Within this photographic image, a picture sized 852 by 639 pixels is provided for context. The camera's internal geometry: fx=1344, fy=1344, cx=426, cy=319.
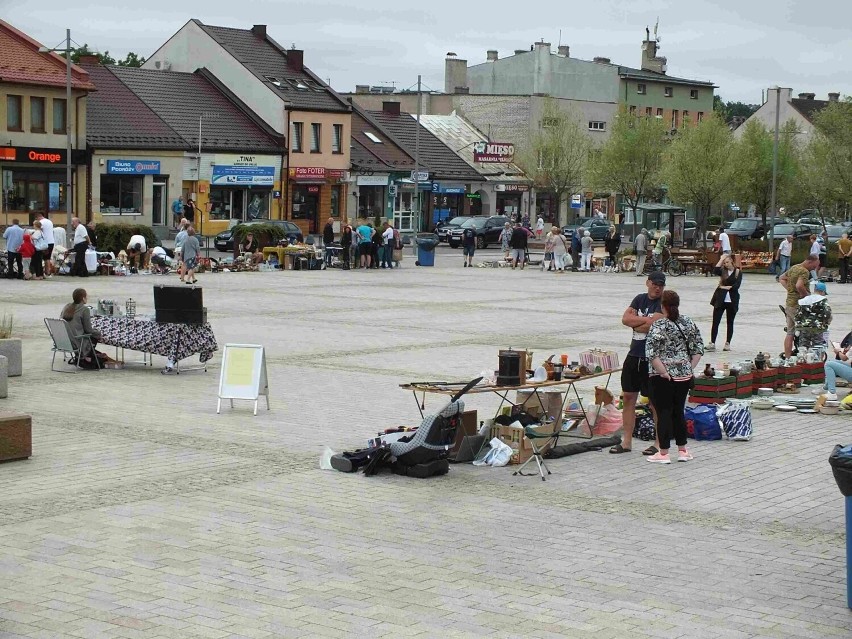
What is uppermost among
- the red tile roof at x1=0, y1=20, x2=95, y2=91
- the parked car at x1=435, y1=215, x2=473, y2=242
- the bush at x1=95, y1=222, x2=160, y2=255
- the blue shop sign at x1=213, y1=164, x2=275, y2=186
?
the red tile roof at x1=0, y1=20, x2=95, y2=91

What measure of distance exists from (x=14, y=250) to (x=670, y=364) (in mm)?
24294

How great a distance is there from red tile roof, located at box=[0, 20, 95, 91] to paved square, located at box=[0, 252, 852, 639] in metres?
37.1

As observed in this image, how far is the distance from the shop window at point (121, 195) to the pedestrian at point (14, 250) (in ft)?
75.2

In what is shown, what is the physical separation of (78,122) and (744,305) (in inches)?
1287

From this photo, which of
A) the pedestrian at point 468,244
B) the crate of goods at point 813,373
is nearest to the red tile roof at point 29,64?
the pedestrian at point 468,244

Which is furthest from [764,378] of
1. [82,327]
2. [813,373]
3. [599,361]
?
[82,327]

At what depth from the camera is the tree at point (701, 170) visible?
211 ft

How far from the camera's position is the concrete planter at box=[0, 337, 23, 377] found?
56.1 ft

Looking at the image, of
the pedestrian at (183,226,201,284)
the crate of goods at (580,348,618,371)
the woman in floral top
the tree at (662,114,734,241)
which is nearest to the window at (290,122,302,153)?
the tree at (662,114,734,241)

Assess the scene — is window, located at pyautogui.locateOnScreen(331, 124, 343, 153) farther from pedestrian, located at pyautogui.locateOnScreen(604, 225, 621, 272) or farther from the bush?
the bush

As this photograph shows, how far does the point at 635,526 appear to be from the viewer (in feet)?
33.1

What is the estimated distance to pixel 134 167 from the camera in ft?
186

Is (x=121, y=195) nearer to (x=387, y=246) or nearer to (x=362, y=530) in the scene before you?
(x=387, y=246)

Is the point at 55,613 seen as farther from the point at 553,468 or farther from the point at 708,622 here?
the point at 553,468
